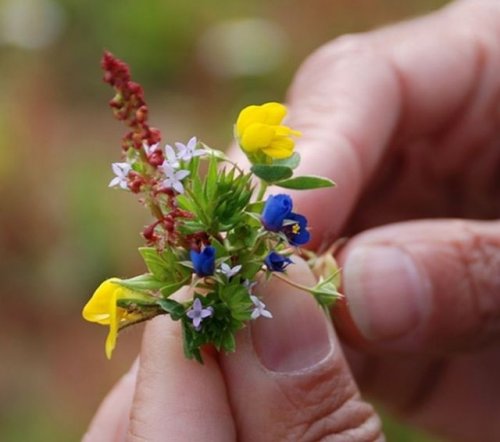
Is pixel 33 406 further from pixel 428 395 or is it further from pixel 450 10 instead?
pixel 450 10

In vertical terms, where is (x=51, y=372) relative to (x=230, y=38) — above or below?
below

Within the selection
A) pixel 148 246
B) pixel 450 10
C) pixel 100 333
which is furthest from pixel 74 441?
pixel 148 246

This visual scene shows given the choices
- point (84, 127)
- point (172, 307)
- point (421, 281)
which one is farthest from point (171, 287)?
point (84, 127)

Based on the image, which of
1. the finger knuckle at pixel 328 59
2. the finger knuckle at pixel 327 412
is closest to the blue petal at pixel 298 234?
the finger knuckle at pixel 327 412

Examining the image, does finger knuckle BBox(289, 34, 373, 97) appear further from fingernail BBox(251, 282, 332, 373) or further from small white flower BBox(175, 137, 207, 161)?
small white flower BBox(175, 137, 207, 161)

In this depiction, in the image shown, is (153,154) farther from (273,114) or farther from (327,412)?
(327,412)

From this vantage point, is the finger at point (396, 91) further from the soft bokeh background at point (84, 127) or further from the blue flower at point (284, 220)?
the soft bokeh background at point (84, 127)

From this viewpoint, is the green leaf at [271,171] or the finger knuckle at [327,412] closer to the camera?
the green leaf at [271,171]
